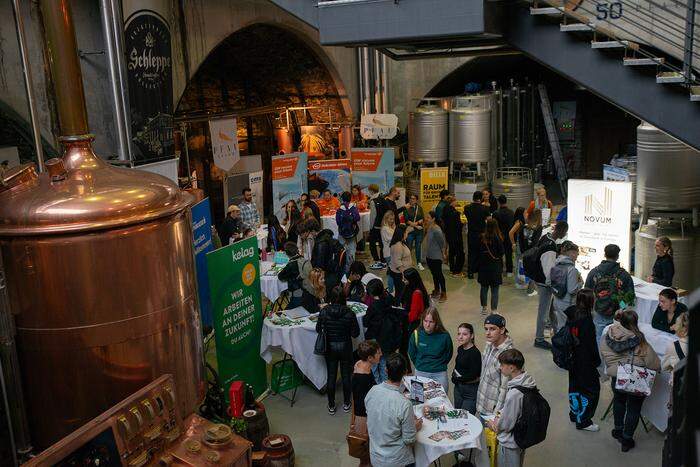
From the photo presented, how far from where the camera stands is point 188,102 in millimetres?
15953

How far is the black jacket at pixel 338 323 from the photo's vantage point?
7090 millimetres

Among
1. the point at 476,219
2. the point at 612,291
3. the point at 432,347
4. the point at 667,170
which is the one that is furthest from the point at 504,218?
the point at 432,347

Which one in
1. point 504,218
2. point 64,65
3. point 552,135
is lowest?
point 504,218

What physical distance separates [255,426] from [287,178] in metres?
8.13

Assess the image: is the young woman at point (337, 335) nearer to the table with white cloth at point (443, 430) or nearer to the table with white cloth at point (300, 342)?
the table with white cloth at point (300, 342)

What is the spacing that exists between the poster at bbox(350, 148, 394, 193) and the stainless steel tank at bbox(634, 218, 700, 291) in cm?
602

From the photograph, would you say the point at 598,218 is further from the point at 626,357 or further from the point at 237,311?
the point at 237,311

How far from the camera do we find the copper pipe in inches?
191

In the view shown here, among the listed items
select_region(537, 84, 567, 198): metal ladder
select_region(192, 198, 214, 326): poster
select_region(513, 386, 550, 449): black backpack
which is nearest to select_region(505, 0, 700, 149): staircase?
select_region(513, 386, 550, 449): black backpack

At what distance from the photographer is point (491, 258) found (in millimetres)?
9484

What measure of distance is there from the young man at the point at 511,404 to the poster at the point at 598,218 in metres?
4.92

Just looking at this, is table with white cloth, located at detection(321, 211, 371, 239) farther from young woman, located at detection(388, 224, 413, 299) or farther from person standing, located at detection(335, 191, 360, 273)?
young woman, located at detection(388, 224, 413, 299)

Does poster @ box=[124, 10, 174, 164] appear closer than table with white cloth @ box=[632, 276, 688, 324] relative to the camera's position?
No

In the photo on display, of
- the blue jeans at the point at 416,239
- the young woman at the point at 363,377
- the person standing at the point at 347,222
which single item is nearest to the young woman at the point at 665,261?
the young woman at the point at 363,377
